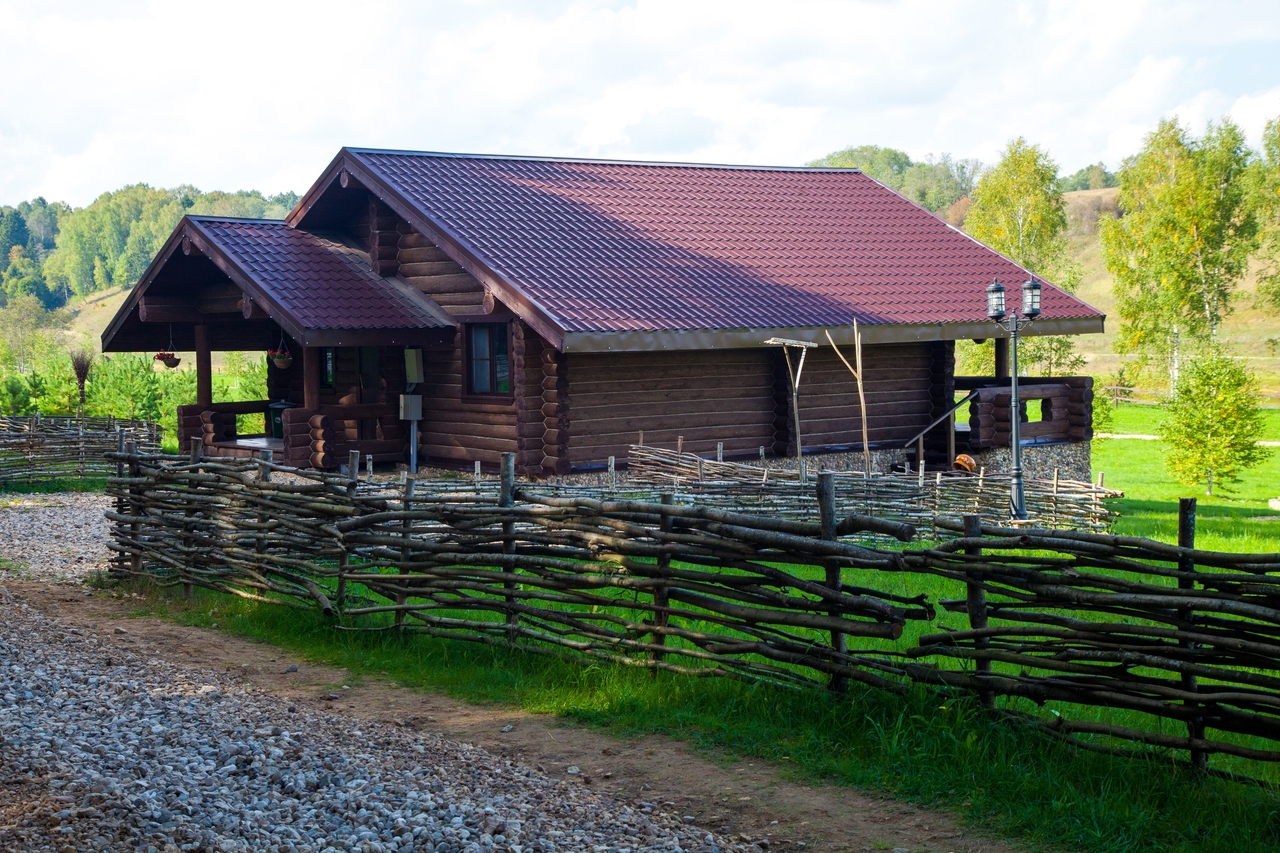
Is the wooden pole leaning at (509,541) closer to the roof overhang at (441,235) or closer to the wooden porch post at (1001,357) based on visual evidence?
the roof overhang at (441,235)

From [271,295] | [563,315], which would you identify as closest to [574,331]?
[563,315]

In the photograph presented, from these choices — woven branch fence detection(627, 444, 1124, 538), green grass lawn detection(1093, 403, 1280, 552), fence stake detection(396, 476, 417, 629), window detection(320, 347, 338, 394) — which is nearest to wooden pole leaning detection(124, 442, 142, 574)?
fence stake detection(396, 476, 417, 629)

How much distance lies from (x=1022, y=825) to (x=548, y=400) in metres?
11.6

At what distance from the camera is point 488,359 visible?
17062 millimetres

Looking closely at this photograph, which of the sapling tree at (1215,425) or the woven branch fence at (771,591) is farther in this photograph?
the sapling tree at (1215,425)

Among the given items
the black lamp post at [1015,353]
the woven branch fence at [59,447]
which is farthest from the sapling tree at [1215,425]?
the woven branch fence at [59,447]

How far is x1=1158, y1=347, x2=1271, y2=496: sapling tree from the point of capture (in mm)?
28125

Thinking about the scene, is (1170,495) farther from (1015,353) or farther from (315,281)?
(315,281)

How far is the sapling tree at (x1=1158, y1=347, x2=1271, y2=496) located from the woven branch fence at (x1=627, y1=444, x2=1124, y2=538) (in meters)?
14.4

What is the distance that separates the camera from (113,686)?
7398mm

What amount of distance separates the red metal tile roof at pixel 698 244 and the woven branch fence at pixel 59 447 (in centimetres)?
887

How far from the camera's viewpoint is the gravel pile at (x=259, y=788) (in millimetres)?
4801

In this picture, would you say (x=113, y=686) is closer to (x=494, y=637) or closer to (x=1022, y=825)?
(x=494, y=637)

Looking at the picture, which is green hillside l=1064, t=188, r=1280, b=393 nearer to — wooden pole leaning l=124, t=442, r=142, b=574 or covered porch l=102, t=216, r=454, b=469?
covered porch l=102, t=216, r=454, b=469
